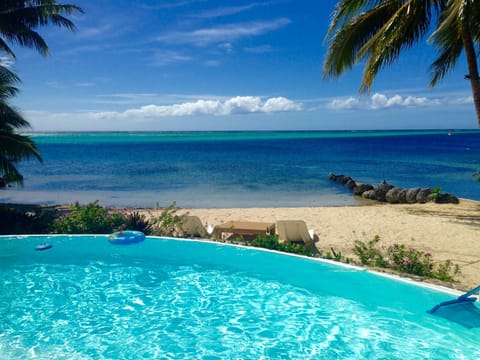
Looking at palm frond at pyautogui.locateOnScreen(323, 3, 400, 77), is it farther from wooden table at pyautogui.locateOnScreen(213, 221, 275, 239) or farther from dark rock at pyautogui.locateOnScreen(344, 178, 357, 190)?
dark rock at pyautogui.locateOnScreen(344, 178, 357, 190)

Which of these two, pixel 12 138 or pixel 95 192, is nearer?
pixel 12 138

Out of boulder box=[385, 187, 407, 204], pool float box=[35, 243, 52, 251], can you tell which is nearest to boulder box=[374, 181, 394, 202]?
boulder box=[385, 187, 407, 204]

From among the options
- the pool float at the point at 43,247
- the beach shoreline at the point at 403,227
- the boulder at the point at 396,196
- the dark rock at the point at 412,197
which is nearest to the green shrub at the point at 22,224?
the pool float at the point at 43,247

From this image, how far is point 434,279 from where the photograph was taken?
6781 millimetres

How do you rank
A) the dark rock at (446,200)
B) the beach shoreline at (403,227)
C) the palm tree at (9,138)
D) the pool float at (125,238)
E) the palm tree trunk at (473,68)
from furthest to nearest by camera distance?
the dark rock at (446,200), the palm tree at (9,138), the pool float at (125,238), the beach shoreline at (403,227), the palm tree trunk at (473,68)

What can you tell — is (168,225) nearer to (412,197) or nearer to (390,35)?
(390,35)

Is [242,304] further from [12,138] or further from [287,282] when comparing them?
[12,138]

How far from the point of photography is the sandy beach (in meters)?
8.79

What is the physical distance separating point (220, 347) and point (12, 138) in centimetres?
1057

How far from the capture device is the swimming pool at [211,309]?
5.16 metres

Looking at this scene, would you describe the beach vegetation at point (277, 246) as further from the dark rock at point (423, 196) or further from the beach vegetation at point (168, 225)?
the dark rock at point (423, 196)

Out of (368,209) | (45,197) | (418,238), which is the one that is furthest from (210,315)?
(45,197)

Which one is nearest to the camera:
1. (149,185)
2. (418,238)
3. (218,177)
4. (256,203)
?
(418,238)

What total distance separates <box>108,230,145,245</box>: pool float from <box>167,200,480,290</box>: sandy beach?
3915mm
